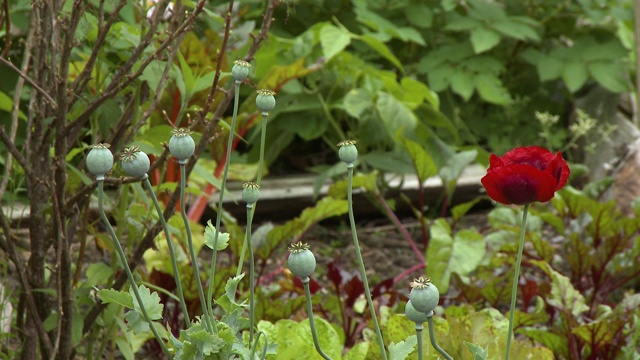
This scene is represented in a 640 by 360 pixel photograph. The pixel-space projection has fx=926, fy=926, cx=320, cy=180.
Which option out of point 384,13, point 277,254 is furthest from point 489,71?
point 277,254

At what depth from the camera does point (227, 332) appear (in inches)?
41.0

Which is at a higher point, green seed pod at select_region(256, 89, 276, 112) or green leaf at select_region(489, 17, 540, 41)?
green seed pod at select_region(256, 89, 276, 112)

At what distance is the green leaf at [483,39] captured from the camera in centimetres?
349

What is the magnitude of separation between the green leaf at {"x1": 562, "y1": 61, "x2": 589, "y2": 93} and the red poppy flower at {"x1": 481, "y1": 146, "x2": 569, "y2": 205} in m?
2.65

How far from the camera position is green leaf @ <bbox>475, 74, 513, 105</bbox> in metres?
3.50

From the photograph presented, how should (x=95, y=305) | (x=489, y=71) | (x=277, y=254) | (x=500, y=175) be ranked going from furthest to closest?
(x=489, y=71)
(x=277, y=254)
(x=95, y=305)
(x=500, y=175)

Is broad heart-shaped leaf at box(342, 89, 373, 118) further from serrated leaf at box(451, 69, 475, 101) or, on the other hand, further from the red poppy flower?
the red poppy flower

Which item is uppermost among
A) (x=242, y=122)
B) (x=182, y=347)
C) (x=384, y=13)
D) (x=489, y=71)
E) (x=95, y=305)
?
(x=182, y=347)

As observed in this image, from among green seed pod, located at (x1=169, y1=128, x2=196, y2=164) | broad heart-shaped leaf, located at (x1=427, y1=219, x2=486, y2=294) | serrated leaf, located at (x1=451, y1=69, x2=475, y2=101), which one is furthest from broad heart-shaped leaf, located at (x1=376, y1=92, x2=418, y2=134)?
green seed pod, located at (x1=169, y1=128, x2=196, y2=164)

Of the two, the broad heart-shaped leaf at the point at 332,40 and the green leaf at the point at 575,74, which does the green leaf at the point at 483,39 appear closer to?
the green leaf at the point at 575,74

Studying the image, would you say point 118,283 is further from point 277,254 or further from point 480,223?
point 480,223

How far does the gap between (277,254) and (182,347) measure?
6.40ft

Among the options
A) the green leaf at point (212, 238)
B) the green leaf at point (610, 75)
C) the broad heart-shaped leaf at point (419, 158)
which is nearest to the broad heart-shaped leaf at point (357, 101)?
the broad heart-shaped leaf at point (419, 158)

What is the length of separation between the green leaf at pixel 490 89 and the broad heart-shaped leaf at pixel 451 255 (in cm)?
117
